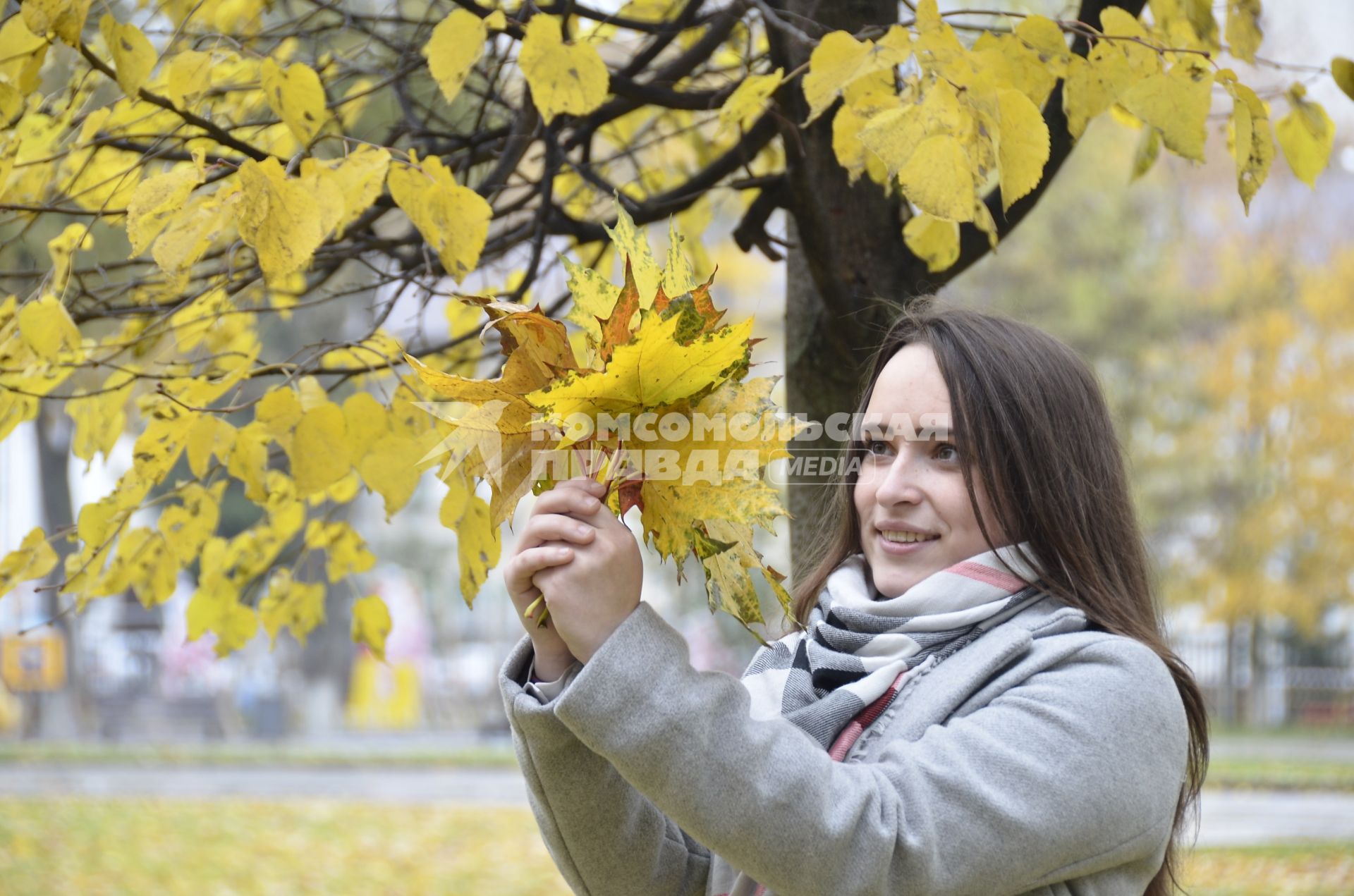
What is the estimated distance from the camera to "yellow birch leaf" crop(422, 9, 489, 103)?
5.43 ft

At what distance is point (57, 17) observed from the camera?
152cm

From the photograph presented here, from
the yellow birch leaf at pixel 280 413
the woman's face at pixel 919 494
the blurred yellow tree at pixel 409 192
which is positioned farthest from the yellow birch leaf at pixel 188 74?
the woman's face at pixel 919 494

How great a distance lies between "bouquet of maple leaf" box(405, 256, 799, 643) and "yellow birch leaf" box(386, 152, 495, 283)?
0.51 metres

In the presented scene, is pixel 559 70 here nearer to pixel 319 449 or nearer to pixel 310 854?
pixel 319 449

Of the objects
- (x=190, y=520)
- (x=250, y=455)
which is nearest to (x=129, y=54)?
(x=250, y=455)

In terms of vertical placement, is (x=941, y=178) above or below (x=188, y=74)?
below

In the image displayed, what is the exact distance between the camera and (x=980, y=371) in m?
1.43

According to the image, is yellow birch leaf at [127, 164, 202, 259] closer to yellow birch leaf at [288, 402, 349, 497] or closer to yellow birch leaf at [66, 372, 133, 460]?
yellow birch leaf at [288, 402, 349, 497]

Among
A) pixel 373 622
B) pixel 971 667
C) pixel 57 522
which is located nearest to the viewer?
pixel 971 667

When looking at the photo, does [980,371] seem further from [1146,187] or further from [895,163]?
[1146,187]

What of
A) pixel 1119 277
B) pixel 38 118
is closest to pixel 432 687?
pixel 1119 277

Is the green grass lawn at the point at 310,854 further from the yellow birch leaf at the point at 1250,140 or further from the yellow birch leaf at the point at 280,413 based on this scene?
the yellow birch leaf at the point at 280,413

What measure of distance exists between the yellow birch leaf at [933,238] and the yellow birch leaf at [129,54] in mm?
1112

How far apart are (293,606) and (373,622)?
30cm
